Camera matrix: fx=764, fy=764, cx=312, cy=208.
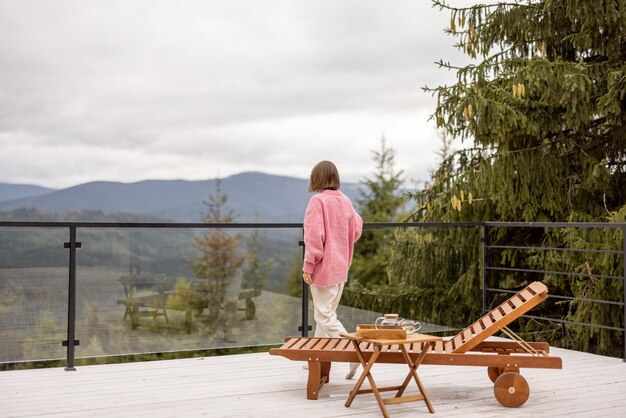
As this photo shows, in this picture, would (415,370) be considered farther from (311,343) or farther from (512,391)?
(311,343)

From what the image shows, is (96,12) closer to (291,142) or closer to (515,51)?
(291,142)

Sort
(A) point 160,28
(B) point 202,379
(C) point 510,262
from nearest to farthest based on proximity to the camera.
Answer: (B) point 202,379 → (C) point 510,262 → (A) point 160,28

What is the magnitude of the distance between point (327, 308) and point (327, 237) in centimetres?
48

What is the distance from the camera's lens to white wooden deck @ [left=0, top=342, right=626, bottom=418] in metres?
4.19

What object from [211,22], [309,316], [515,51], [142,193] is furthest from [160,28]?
[309,316]

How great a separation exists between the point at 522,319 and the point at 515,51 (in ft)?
10.9

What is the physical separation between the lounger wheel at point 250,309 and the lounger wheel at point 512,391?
8.90 feet

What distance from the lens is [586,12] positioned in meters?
8.28

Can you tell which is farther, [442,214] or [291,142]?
[291,142]

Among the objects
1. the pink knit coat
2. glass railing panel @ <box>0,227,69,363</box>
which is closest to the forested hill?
glass railing panel @ <box>0,227,69,363</box>

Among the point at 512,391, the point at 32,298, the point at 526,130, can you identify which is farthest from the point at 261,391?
the point at 526,130

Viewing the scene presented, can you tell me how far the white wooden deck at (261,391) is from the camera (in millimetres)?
4191

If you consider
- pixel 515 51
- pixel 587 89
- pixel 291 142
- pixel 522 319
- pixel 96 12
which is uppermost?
pixel 96 12

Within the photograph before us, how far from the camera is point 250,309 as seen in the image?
657cm
